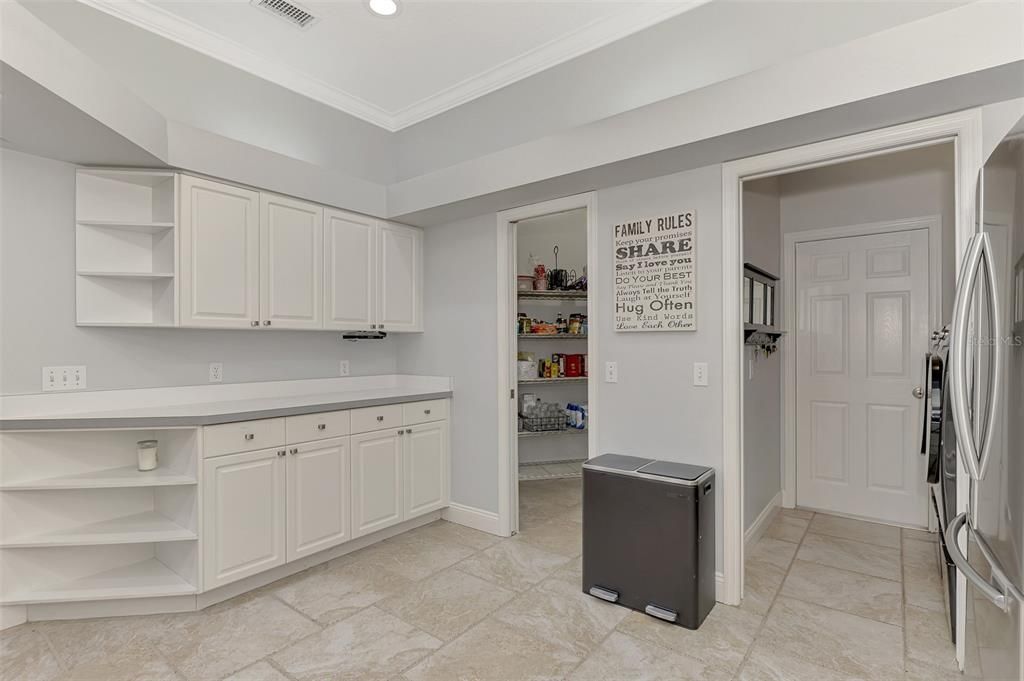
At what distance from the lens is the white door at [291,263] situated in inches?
119

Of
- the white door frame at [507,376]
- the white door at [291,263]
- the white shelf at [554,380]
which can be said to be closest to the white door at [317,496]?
the white door at [291,263]

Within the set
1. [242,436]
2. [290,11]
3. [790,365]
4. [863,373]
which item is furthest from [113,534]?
[863,373]

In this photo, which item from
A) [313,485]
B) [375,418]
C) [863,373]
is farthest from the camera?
[863,373]

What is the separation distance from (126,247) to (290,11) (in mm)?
1525

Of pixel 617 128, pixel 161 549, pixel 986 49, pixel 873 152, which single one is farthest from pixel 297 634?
pixel 986 49

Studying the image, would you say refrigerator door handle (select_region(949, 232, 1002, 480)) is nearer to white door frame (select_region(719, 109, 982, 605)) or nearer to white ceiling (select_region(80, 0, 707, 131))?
white door frame (select_region(719, 109, 982, 605))

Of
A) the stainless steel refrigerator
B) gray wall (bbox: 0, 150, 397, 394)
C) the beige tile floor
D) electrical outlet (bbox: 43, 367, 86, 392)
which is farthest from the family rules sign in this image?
electrical outlet (bbox: 43, 367, 86, 392)

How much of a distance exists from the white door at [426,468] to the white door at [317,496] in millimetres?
490

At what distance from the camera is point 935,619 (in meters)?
2.38

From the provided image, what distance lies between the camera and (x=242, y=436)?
2580mm

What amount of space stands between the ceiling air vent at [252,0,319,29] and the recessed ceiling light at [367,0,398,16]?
35cm

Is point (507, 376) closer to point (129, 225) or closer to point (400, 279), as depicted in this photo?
point (400, 279)

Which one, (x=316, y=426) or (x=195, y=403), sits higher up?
(x=195, y=403)

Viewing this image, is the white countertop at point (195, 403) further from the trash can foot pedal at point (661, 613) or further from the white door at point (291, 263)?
the trash can foot pedal at point (661, 613)
